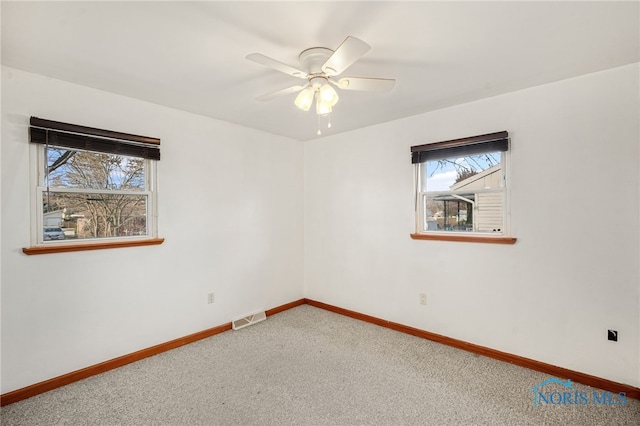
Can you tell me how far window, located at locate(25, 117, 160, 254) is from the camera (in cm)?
218

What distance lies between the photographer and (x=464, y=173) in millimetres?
2865

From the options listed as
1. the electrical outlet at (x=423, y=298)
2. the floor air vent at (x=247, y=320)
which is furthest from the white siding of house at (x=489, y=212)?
the floor air vent at (x=247, y=320)

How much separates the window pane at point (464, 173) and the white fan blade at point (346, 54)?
1825mm

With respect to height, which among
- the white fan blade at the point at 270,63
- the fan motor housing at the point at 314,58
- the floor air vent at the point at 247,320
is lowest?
the floor air vent at the point at 247,320

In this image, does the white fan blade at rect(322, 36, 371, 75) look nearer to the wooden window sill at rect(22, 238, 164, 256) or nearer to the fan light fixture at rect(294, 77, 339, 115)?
the fan light fixture at rect(294, 77, 339, 115)

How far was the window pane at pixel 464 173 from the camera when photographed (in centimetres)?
268

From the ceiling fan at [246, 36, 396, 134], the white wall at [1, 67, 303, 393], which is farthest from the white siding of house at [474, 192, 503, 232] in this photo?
the white wall at [1, 67, 303, 393]

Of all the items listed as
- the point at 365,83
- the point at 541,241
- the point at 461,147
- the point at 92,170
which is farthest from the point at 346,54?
the point at 92,170

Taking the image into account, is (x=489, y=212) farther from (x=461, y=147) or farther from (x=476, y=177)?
(x=461, y=147)

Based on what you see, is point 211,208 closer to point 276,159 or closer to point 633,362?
point 276,159

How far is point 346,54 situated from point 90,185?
2.38 m

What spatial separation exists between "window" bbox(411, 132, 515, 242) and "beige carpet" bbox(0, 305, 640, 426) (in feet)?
4.03

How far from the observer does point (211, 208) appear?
315 centimetres

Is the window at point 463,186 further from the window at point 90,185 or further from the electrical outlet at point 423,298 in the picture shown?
the window at point 90,185
